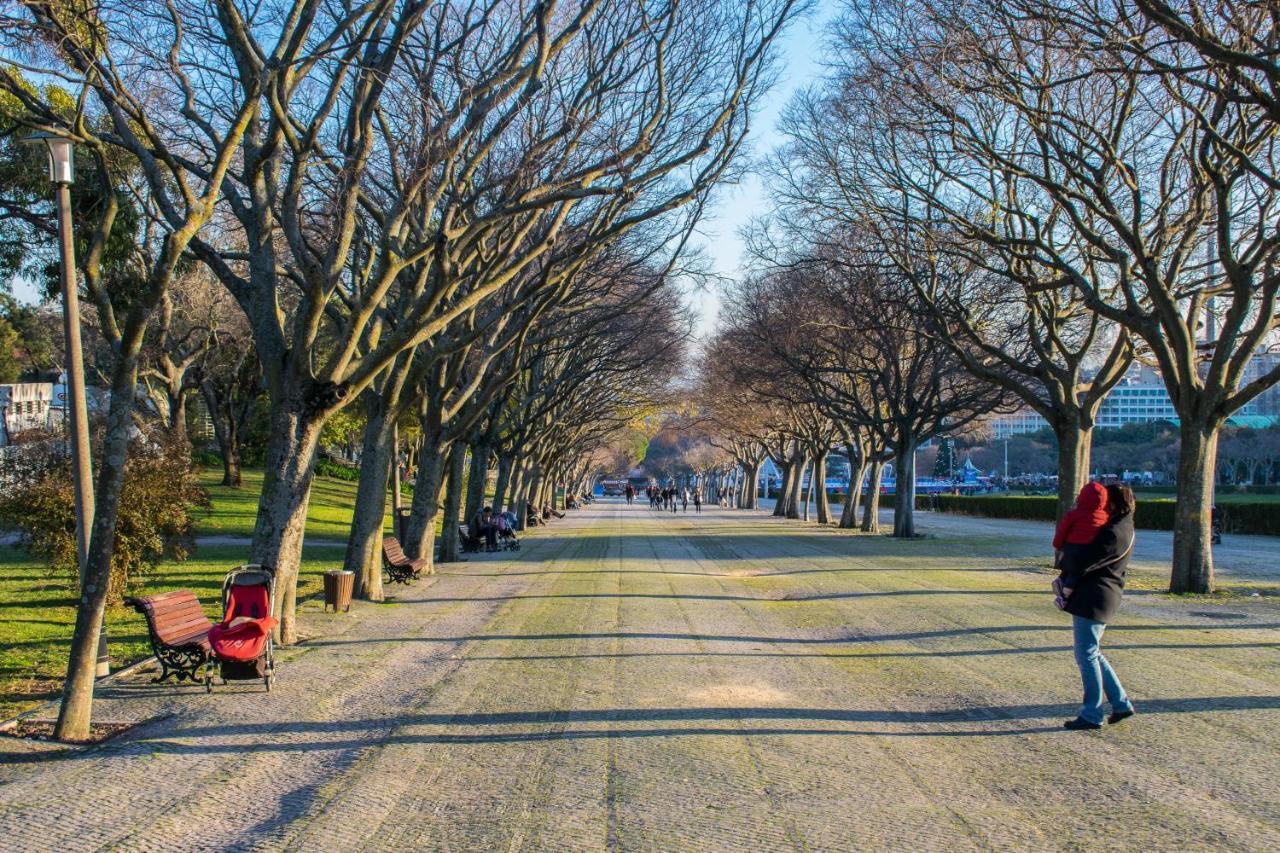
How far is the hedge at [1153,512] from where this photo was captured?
36281mm

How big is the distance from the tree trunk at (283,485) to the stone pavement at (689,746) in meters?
1.06

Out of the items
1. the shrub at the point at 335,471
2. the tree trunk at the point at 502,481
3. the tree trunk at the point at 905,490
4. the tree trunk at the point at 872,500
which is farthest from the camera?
the shrub at the point at 335,471

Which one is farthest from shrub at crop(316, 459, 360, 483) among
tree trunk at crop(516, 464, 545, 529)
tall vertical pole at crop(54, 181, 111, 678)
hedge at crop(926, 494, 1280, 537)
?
tall vertical pole at crop(54, 181, 111, 678)

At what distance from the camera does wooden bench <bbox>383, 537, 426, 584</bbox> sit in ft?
61.2

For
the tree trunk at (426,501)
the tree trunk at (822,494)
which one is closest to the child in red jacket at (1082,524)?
the tree trunk at (426,501)

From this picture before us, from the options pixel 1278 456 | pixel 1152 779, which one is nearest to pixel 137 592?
pixel 1152 779

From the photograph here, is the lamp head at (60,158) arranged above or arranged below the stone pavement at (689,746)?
above

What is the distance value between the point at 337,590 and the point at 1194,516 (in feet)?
41.9

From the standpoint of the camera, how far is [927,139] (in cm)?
1788

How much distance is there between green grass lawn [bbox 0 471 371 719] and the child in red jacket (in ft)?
25.8

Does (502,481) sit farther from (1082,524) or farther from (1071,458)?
(1082,524)

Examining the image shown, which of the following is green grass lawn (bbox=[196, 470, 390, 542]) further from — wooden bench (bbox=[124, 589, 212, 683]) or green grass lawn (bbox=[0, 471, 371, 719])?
wooden bench (bbox=[124, 589, 212, 683])

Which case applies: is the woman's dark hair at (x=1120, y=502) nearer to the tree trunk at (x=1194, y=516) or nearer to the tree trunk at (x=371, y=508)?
the tree trunk at (x=1194, y=516)

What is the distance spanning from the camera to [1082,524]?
7.37 meters
